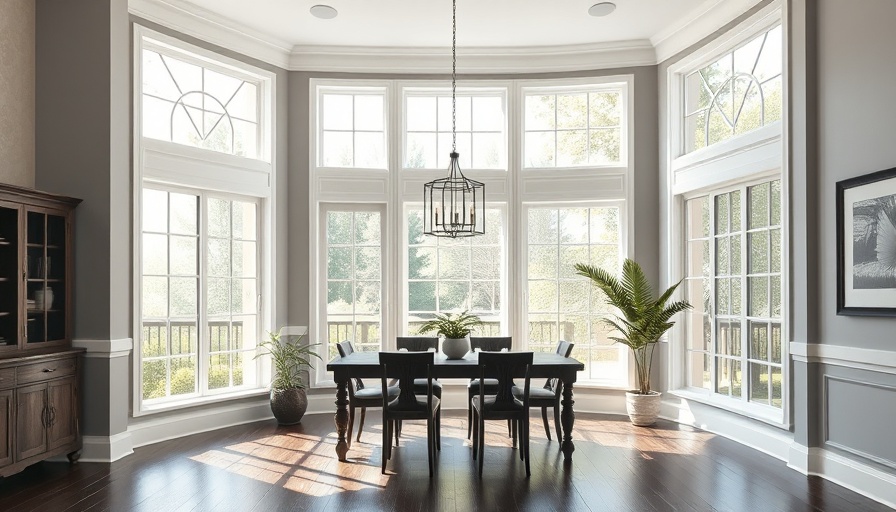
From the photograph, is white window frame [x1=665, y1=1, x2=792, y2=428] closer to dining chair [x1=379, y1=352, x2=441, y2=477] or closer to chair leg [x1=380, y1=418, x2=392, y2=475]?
dining chair [x1=379, y1=352, x2=441, y2=477]

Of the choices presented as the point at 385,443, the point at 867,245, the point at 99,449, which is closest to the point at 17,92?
the point at 99,449

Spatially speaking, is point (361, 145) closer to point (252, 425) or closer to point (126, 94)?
point (126, 94)

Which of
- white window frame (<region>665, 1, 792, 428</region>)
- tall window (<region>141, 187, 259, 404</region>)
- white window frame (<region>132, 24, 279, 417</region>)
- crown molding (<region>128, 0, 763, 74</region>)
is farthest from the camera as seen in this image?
crown molding (<region>128, 0, 763, 74</region>)

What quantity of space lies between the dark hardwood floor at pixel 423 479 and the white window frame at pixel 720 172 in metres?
0.63

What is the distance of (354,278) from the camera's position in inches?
288

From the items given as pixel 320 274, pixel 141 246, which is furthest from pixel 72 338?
pixel 320 274

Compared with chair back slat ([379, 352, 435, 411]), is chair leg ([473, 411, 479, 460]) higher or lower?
lower

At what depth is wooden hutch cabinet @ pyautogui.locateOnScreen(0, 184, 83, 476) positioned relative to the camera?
181 inches

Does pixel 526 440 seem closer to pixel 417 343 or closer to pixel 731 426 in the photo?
pixel 417 343

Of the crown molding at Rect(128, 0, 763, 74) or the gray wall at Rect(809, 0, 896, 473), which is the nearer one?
the gray wall at Rect(809, 0, 896, 473)

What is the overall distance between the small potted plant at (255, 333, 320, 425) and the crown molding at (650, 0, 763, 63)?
4.64 metres

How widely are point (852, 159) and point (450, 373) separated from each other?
3.14 m

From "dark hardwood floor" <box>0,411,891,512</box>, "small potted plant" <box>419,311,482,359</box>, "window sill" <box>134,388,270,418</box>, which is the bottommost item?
"dark hardwood floor" <box>0,411,891,512</box>

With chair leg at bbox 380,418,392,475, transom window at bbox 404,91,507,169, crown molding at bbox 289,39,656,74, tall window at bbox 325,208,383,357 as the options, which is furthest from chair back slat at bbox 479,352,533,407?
crown molding at bbox 289,39,656,74
